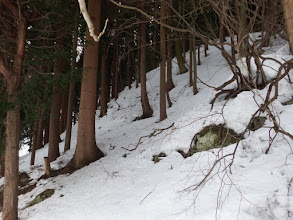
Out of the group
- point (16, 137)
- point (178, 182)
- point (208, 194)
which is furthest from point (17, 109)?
point (208, 194)

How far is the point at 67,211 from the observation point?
469cm

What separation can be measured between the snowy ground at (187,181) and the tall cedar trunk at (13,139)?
0.50 m

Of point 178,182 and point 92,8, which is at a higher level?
point 92,8

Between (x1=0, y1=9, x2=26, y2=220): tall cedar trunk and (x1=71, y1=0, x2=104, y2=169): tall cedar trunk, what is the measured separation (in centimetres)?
200

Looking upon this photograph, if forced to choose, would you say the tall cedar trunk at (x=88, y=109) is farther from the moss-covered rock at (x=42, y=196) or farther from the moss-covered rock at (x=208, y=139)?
the moss-covered rock at (x=208, y=139)

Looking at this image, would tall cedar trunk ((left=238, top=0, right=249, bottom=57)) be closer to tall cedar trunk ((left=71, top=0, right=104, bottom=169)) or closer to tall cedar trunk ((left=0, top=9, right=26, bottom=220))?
tall cedar trunk ((left=0, top=9, right=26, bottom=220))

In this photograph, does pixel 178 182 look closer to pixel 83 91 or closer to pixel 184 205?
pixel 184 205

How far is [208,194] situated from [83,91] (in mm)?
5040

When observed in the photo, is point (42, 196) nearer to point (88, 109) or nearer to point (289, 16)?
point (88, 109)

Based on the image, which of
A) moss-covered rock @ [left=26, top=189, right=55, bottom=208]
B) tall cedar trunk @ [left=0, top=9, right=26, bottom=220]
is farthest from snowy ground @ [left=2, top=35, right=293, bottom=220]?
tall cedar trunk @ [left=0, top=9, right=26, bottom=220]

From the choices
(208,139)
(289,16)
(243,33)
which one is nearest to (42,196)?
(208,139)

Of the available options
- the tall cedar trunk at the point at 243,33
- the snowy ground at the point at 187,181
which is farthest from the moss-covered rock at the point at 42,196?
the tall cedar trunk at the point at 243,33

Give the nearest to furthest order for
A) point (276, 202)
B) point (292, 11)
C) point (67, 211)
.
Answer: point (292, 11) → point (276, 202) → point (67, 211)

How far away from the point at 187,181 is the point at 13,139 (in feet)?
13.0
